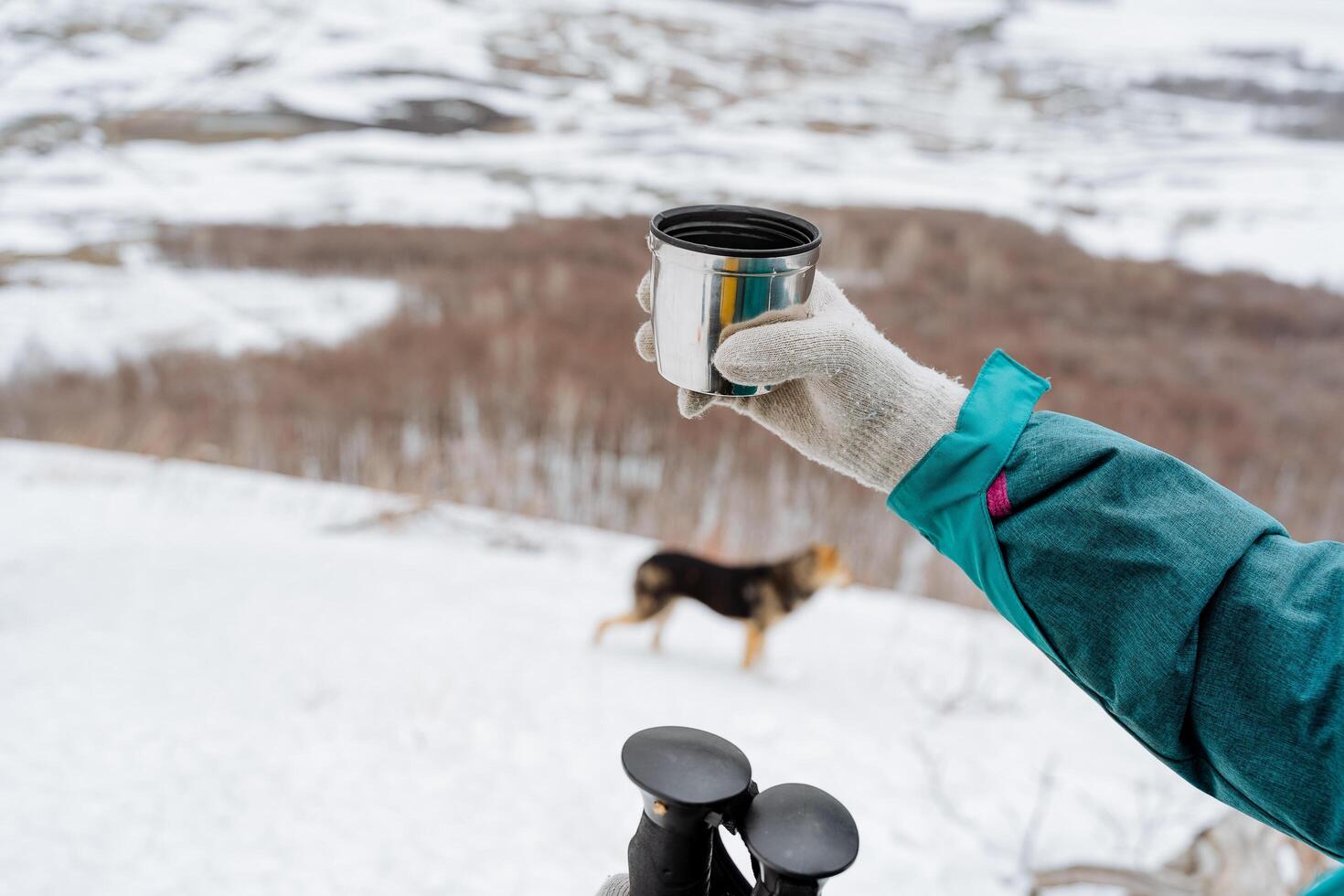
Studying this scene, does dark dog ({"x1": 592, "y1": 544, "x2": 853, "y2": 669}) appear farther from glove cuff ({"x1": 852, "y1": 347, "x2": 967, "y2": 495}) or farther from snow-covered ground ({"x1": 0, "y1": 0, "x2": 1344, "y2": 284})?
snow-covered ground ({"x1": 0, "y1": 0, "x2": 1344, "y2": 284})

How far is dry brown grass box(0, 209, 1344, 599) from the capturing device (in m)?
4.91

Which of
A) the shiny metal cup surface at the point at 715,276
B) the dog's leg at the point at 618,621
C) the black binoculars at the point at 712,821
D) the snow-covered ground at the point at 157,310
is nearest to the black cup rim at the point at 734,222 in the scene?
the shiny metal cup surface at the point at 715,276

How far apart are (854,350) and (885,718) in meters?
1.66

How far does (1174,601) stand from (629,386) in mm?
5558

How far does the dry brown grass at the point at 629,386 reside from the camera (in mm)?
4906

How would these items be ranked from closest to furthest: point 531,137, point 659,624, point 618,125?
1. point 659,624
2. point 531,137
3. point 618,125

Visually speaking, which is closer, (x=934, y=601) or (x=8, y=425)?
(x=934, y=601)

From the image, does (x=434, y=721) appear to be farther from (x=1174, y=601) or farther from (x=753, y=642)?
(x=1174, y=601)

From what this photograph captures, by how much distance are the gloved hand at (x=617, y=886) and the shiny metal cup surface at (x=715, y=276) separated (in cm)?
64

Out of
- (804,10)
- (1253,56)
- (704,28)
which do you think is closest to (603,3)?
(704,28)

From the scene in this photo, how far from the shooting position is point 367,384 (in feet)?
20.7

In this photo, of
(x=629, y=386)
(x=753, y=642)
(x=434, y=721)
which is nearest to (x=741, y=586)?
(x=753, y=642)

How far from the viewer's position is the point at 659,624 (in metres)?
2.78

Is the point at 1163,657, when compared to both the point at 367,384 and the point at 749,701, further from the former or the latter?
the point at 367,384
